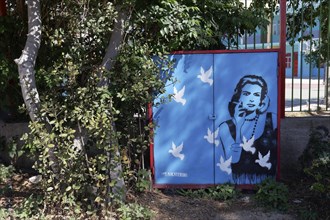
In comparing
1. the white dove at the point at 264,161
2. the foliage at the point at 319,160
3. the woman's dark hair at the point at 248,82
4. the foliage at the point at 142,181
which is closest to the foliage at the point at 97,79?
the foliage at the point at 142,181

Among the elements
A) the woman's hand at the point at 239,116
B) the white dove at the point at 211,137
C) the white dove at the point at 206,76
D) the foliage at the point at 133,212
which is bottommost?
the foliage at the point at 133,212

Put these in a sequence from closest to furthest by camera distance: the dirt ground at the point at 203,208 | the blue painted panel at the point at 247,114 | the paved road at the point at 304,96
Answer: the dirt ground at the point at 203,208, the blue painted panel at the point at 247,114, the paved road at the point at 304,96

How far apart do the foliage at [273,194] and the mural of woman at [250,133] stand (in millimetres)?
131

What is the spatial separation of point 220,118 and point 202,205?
3.48 feet

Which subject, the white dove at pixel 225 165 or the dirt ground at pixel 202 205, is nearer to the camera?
the dirt ground at pixel 202 205

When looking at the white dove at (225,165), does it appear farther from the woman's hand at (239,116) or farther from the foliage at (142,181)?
the foliage at (142,181)

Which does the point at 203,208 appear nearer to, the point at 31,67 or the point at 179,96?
the point at 179,96

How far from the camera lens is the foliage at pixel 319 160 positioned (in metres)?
4.33

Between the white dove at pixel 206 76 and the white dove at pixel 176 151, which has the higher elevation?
the white dove at pixel 206 76

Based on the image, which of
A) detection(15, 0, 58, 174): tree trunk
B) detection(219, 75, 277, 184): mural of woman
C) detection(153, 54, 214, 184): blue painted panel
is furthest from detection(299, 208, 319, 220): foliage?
detection(15, 0, 58, 174): tree trunk

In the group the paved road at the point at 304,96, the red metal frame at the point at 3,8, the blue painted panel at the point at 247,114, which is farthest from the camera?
the paved road at the point at 304,96

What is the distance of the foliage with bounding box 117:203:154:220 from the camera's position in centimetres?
423

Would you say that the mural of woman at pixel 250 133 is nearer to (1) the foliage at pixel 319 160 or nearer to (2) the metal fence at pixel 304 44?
(1) the foliage at pixel 319 160

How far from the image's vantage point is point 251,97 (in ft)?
15.7
